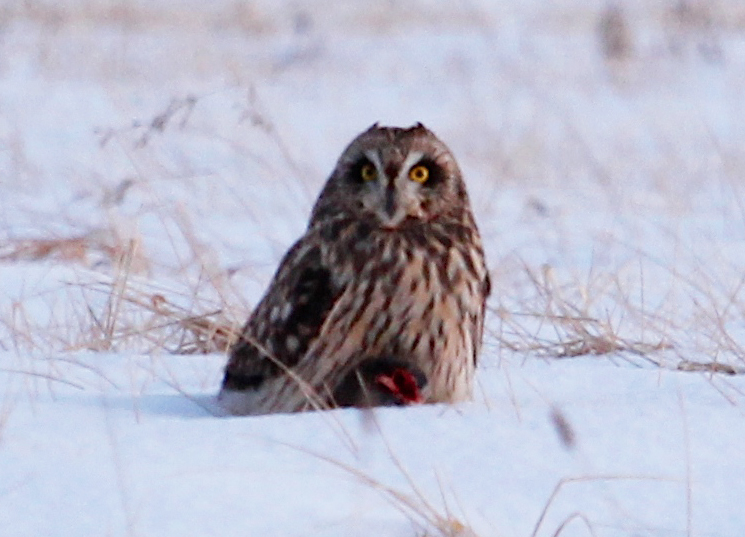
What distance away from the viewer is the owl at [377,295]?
14.3ft

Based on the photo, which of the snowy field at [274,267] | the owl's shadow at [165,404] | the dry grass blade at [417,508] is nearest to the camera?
the dry grass blade at [417,508]

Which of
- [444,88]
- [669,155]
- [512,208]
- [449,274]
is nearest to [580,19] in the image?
[444,88]

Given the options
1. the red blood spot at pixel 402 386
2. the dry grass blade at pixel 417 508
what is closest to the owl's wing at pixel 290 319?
the red blood spot at pixel 402 386

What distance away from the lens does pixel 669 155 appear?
1148 centimetres

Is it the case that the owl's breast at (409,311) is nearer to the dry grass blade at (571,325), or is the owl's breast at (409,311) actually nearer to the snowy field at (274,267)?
the snowy field at (274,267)

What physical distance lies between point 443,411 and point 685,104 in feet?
37.3

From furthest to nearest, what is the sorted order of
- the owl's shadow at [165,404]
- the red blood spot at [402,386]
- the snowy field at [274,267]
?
the red blood spot at [402,386] → the owl's shadow at [165,404] → the snowy field at [274,267]

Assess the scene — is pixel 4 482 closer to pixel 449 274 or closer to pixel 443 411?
pixel 443 411

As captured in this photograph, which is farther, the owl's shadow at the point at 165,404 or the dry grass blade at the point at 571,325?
the dry grass blade at the point at 571,325

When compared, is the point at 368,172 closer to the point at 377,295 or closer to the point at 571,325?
the point at 377,295

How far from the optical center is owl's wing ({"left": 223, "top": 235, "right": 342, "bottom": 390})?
175 inches

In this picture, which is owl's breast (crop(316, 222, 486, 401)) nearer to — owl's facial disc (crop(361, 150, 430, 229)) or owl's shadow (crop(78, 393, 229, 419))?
owl's facial disc (crop(361, 150, 430, 229))

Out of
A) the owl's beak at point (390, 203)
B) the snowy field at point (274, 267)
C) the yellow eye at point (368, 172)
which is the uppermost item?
the yellow eye at point (368, 172)

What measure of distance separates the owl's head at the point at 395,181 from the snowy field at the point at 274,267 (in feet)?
1.43
